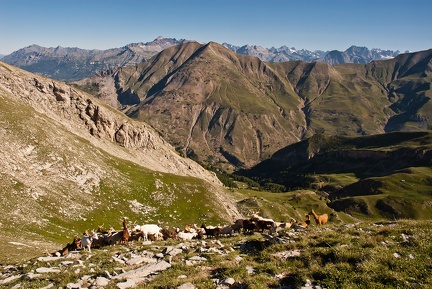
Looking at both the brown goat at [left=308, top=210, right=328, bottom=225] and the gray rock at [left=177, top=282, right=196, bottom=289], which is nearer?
the gray rock at [left=177, top=282, right=196, bottom=289]

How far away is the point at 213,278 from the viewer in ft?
56.9

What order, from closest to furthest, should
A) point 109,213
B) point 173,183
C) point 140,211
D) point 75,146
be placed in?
point 109,213, point 140,211, point 75,146, point 173,183

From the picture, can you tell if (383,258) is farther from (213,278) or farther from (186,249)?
(186,249)

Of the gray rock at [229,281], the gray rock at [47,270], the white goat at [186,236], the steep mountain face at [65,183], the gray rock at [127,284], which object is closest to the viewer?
the gray rock at [229,281]

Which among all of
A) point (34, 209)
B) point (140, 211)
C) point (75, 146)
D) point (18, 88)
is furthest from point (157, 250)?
point (18, 88)

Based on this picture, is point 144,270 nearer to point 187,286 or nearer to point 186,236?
point 187,286

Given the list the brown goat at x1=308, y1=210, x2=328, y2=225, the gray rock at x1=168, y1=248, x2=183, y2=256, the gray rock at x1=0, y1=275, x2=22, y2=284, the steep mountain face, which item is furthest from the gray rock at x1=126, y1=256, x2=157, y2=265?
the steep mountain face

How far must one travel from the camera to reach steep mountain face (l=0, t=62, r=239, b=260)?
54.3 m

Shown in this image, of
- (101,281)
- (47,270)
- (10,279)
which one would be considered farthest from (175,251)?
(10,279)

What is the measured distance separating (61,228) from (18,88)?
80.2 m

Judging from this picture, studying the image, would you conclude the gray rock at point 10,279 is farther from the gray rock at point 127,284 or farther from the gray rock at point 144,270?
the gray rock at point 127,284

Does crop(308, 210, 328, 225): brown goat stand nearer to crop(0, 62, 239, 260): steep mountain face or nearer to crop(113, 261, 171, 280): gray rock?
crop(113, 261, 171, 280): gray rock

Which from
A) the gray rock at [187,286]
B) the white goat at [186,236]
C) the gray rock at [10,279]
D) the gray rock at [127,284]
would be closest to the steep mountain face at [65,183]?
the gray rock at [10,279]

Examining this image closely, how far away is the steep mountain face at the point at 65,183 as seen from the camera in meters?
54.3
